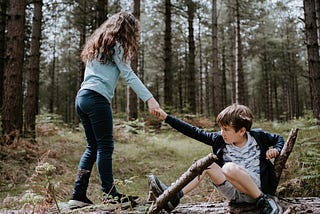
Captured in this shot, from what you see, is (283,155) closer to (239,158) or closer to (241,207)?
(239,158)

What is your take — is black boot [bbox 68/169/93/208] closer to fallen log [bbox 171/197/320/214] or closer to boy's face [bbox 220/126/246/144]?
fallen log [bbox 171/197/320/214]

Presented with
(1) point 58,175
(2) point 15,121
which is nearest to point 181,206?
(1) point 58,175

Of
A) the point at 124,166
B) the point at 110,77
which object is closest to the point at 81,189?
the point at 110,77

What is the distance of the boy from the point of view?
9.68 ft

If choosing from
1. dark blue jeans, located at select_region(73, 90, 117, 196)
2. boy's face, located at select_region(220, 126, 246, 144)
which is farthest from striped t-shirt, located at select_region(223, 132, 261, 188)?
dark blue jeans, located at select_region(73, 90, 117, 196)

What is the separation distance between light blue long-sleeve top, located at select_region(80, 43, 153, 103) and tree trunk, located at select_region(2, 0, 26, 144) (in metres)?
3.86

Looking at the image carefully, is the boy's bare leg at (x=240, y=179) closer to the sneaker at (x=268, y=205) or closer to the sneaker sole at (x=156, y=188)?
the sneaker at (x=268, y=205)

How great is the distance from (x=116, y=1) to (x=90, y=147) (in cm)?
1767

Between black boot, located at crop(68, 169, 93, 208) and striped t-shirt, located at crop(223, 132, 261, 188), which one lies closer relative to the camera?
striped t-shirt, located at crop(223, 132, 261, 188)

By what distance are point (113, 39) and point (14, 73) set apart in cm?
412

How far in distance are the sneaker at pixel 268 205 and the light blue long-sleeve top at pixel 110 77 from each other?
4.68ft

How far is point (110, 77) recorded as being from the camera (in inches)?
142

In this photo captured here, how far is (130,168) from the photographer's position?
6.65 metres

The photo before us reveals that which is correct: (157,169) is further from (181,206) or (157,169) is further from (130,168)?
(181,206)
